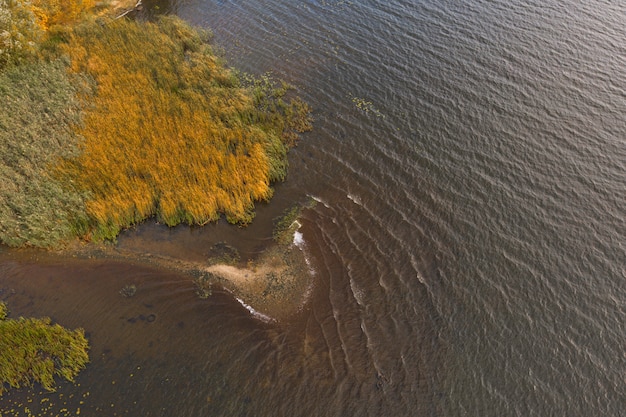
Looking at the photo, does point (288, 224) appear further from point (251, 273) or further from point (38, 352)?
point (38, 352)

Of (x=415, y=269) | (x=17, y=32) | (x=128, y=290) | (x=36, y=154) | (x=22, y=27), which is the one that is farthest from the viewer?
(x=22, y=27)

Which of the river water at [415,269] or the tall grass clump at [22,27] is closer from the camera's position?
the river water at [415,269]

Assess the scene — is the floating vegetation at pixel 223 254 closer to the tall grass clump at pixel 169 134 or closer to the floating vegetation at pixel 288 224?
the tall grass clump at pixel 169 134

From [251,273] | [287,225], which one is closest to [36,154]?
[251,273]

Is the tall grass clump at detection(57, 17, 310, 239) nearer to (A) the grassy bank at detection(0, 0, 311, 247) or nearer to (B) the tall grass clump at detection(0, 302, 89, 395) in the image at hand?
(A) the grassy bank at detection(0, 0, 311, 247)

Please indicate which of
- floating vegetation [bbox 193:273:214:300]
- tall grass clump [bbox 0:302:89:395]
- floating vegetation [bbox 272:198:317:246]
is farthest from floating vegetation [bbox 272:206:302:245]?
tall grass clump [bbox 0:302:89:395]

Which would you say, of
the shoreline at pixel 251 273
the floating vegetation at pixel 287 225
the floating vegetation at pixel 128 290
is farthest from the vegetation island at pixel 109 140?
the floating vegetation at pixel 128 290
